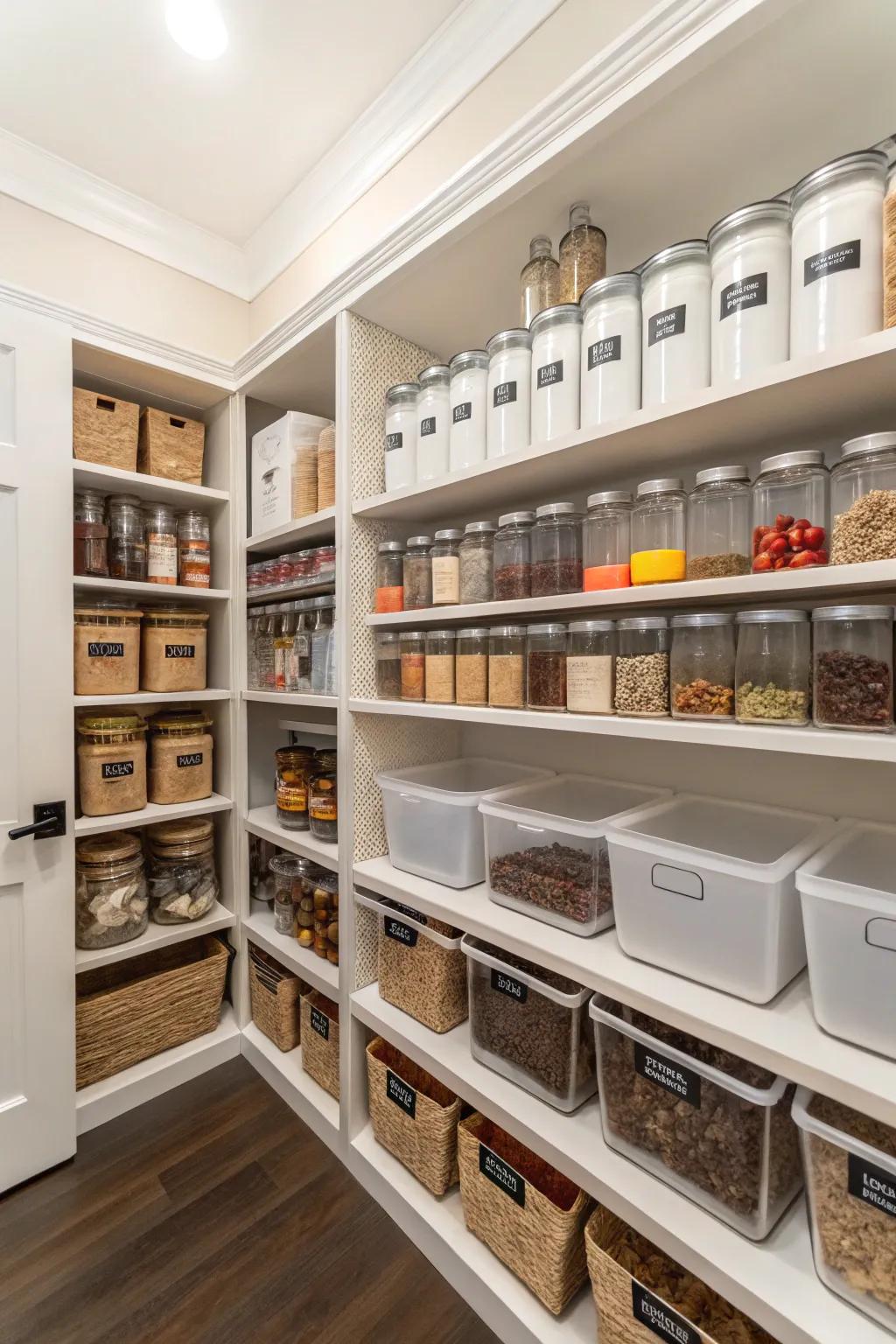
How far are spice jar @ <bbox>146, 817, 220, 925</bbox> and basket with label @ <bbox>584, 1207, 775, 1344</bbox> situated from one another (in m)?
1.43

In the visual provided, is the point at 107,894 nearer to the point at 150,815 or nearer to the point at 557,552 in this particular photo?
the point at 150,815

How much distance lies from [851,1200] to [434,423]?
4.95 feet

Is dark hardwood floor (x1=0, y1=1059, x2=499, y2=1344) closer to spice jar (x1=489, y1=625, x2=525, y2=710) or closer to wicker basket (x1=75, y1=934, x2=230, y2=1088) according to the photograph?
wicker basket (x1=75, y1=934, x2=230, y2=1088)

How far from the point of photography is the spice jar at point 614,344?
1006mm

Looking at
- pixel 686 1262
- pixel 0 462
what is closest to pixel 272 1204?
pixel 686 1262

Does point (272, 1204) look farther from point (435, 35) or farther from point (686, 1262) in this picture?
point (435, 35)

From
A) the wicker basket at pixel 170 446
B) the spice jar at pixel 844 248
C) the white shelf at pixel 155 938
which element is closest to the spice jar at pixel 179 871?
the white shelf at pixel 155 938

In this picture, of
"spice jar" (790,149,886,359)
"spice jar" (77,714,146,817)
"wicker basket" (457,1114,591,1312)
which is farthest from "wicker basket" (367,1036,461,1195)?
"spice jar" (790,149,886,359)

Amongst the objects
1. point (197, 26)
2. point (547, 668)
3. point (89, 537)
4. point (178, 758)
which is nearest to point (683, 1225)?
point (547, 668)

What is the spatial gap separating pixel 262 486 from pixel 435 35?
47.8 inches

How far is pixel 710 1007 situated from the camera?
0.90 metres

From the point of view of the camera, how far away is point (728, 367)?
0.88 meters

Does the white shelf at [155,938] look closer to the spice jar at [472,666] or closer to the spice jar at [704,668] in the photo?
the spice jar at [472,666]

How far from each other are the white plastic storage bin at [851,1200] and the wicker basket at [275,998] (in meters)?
1.45
